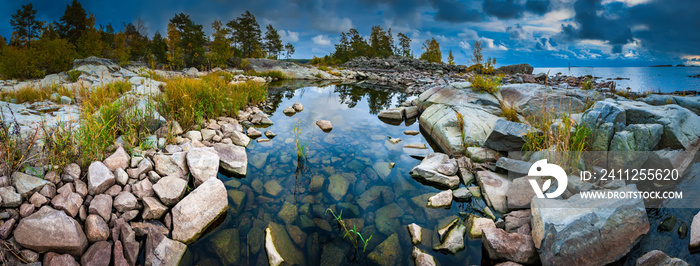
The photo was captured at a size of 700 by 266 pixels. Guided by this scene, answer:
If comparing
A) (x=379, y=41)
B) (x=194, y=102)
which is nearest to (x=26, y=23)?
(x=194, y=102)

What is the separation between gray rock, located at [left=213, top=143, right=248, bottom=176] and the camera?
15.2 feet

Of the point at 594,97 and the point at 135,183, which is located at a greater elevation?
the point at 594,97

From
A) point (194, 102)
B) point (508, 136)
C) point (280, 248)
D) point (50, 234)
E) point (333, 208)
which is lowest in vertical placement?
point (280, 248)

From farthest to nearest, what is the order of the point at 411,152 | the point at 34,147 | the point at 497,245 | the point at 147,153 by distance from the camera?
the point at 411,152 < the point at 147,153 < the point at 34,147 < the point at 497,245

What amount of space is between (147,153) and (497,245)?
5.11 meters

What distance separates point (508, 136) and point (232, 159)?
16.7ft

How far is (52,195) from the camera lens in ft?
9.82

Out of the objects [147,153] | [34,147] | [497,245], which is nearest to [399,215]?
[497,245]

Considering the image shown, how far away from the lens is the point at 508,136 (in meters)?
4.76

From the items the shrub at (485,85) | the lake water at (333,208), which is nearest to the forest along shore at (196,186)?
the lake water at (333,208)

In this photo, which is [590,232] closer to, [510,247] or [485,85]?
[510,247]

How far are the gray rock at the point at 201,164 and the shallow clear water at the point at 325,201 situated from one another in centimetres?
36

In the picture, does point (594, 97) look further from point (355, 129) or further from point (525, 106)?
point (355, 129)

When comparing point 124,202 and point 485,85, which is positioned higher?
point 485,85
